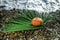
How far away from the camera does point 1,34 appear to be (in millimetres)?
2762

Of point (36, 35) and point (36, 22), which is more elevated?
point (36, 22)

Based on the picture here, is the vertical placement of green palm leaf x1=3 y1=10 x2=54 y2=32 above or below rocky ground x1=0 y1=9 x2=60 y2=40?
above

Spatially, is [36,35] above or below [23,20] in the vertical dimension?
below

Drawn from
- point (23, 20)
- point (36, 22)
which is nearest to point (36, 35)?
point (36, 22)

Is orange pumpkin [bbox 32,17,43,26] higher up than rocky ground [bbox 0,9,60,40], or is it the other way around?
orange pumpkin [bbox 32,17,43,26]

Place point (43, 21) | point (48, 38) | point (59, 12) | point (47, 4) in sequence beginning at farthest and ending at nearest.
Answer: point (47, 4)
point (59, 12)
point (43, 21)
point (48, 38)

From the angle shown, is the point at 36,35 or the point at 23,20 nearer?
the point at 36,35

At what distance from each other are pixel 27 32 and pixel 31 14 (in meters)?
0.35

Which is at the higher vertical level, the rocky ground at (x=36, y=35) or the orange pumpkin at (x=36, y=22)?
the orange pumpkin at (x=36, y=22)

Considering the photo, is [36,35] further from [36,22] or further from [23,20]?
[23,20]

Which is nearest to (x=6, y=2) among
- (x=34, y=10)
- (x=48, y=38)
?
(x=34, y=10)

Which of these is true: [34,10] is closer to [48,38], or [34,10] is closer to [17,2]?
[17,2]

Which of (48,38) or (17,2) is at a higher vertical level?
(17,2)

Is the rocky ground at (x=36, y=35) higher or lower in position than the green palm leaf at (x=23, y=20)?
lower
